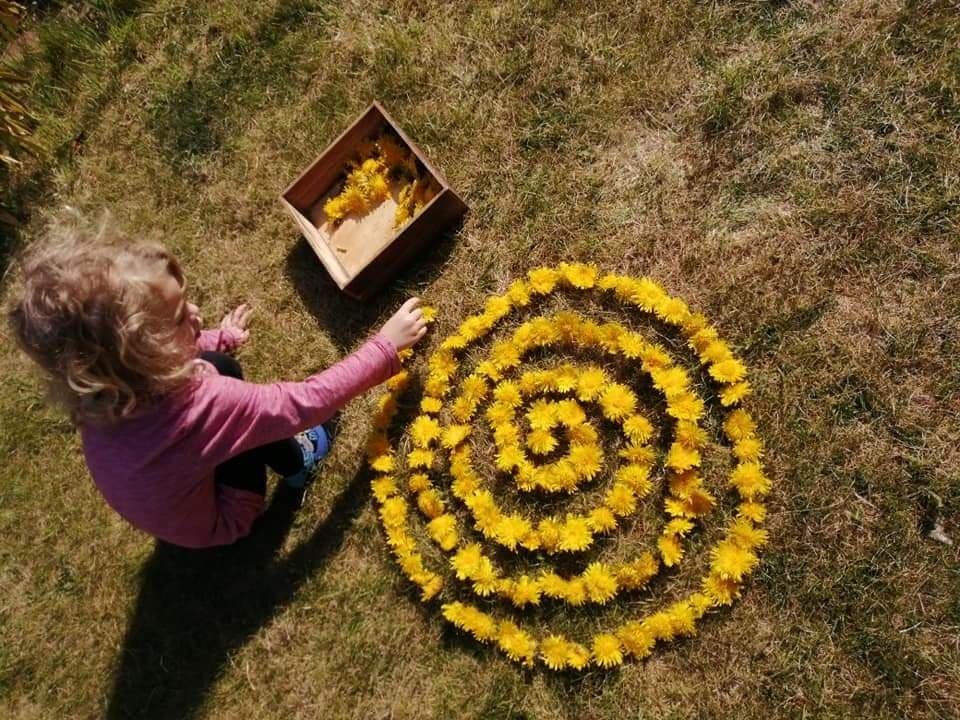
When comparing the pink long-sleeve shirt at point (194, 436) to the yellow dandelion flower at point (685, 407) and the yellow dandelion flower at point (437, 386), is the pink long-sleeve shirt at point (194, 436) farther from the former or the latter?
the yellow dandelion flower at point (685, 407)

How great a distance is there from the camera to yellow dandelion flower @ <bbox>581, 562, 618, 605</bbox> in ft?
9.93

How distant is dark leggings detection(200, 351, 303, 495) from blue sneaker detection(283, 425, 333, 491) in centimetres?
6

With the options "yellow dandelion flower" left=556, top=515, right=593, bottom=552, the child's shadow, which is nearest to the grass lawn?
A: the child's shadow

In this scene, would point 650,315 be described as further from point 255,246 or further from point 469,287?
point 255,246

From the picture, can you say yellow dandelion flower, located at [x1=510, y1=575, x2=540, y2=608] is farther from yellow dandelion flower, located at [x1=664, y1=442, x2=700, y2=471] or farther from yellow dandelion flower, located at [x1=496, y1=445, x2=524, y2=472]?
yellow dandelion flower, located at [x1=664, y1=442, x2=700, y2=471]

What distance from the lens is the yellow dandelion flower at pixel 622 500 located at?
122 inches

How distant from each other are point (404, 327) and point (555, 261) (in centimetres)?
76

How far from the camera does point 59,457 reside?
382 centimetres

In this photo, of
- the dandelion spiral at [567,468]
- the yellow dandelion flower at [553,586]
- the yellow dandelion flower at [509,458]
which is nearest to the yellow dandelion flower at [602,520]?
the dandelion spiral at [567,468]

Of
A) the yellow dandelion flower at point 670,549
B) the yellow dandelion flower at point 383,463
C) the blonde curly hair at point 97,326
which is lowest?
the yellow dandelion flower at point 670,549

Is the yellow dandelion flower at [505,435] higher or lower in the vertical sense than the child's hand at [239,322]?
lower

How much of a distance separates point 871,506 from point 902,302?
841mm

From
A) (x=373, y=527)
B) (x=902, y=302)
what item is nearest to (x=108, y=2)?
(x=373, y=527)

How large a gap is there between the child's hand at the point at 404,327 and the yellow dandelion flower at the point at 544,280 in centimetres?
53
